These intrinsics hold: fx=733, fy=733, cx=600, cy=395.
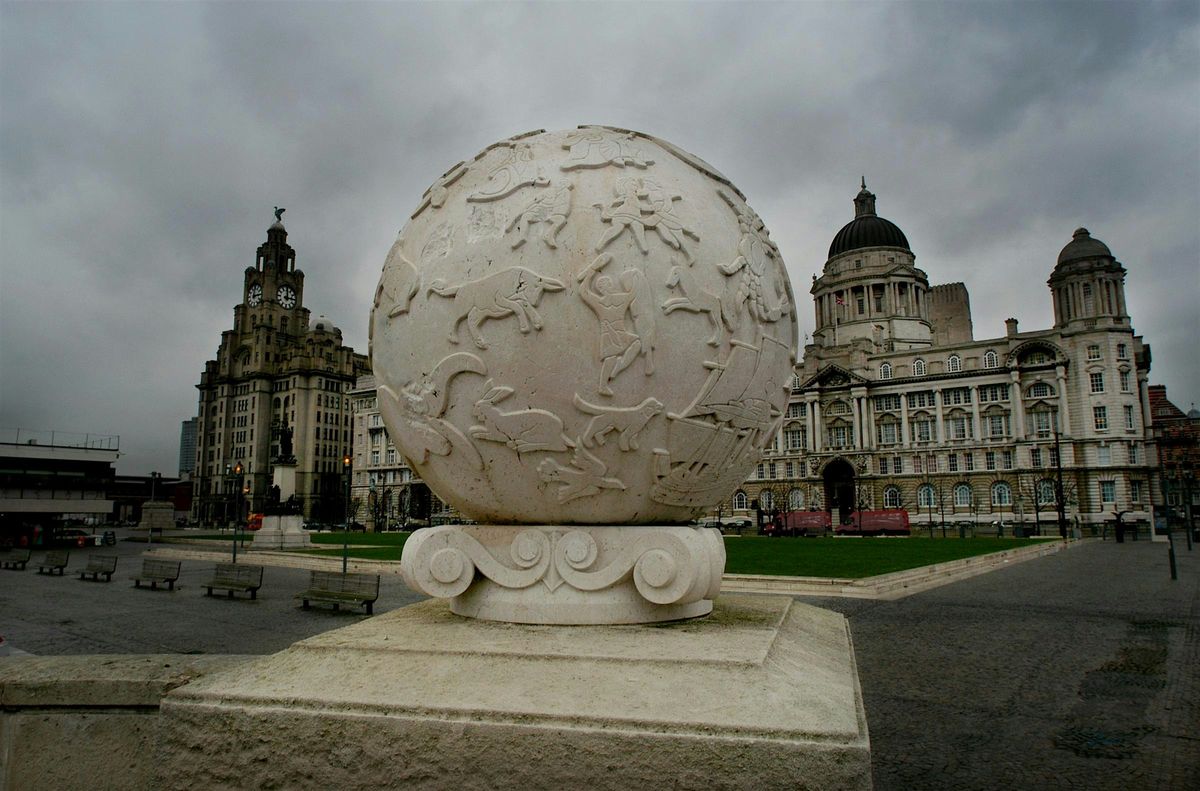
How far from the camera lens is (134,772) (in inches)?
162

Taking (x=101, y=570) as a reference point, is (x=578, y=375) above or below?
above

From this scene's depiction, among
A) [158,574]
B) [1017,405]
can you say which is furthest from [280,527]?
[1017,405]

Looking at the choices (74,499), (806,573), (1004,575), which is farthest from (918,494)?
(74,499)

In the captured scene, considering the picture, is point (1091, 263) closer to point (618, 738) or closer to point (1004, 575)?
point (1004, 575)

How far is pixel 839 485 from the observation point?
77.6 metres

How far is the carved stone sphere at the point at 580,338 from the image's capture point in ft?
15.7

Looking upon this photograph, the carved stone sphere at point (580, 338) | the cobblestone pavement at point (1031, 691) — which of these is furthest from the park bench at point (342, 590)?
the carved stone sphere at point (580, 338)

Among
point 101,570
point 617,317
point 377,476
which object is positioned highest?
point 377,476

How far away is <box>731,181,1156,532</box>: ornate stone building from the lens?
65.6 meters

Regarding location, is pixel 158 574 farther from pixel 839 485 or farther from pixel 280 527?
pixel 839 485

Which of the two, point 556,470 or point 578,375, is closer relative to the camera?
point 578,375

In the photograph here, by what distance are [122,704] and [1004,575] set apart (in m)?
24.1

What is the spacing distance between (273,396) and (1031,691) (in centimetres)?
12006

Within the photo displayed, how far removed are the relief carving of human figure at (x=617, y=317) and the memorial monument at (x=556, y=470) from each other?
0.5 inches
